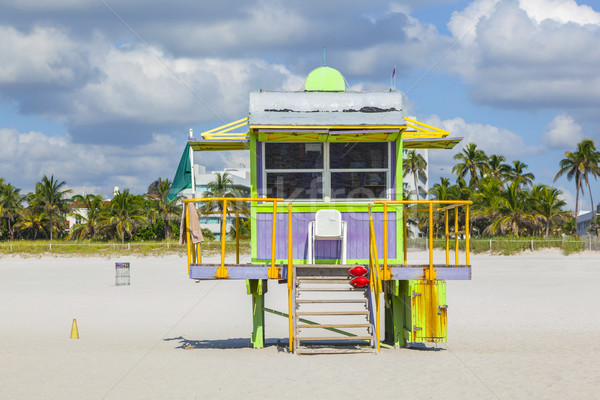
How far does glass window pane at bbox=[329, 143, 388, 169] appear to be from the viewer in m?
12.5

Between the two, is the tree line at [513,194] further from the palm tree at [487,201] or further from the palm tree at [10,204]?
the palm tree at [10,204]

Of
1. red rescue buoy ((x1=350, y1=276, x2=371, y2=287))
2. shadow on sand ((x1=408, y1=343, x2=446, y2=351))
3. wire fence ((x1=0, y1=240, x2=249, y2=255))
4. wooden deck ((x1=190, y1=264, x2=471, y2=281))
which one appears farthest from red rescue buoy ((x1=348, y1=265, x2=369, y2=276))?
wire fence ((x1=0, y1=240, x2=249, y2=255))

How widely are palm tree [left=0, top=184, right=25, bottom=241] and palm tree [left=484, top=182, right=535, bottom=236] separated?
48.3 m

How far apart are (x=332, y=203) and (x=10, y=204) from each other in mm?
65759

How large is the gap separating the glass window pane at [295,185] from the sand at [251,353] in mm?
2875

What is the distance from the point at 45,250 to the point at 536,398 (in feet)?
167

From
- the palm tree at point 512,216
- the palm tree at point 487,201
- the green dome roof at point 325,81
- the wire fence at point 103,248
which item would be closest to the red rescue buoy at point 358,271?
the green dome roof at point 325,81

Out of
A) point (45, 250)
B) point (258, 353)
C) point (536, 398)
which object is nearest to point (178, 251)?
point (45, 250)

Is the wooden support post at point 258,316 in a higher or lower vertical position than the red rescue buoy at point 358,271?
lower

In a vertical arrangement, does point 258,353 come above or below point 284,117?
below

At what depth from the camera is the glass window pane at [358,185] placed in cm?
1242

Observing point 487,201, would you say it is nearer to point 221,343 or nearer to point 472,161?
point 472,161

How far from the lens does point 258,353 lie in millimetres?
12078

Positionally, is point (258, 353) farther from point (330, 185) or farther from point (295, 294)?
point (330, 185)
